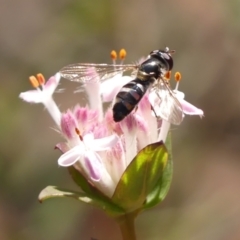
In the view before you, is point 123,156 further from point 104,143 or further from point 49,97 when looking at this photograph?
point 49,97

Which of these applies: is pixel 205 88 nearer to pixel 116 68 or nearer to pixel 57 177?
pixel 57 177

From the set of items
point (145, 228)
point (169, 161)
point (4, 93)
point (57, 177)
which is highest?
point (4, 93)

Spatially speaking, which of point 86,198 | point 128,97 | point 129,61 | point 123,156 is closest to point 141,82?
point 128,97

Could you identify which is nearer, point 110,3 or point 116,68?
point 116,68

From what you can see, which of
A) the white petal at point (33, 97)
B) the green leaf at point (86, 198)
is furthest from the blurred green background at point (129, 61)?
the green leaf at point (86, 198)

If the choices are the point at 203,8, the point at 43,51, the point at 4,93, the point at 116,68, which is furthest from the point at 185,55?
the point at 116,68

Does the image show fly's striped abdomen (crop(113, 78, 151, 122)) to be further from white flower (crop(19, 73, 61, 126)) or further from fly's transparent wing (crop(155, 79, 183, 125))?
white flower (crop(19, 73, 61, 126))

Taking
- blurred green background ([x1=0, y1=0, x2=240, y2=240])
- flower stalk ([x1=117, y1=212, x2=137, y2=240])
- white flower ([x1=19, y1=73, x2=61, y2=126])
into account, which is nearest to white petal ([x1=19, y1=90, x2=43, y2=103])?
white flower ([x1=19, y1=73, x2=61, y2=126])
